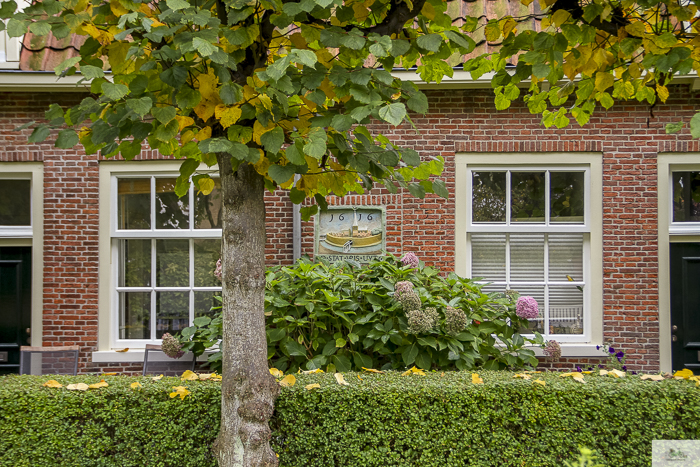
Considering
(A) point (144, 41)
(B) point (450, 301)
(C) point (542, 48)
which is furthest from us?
(B) point (450, 301)

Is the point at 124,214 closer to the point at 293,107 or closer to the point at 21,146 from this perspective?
the point at 21,146

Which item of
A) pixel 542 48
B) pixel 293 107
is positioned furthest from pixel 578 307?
pixel 293 107

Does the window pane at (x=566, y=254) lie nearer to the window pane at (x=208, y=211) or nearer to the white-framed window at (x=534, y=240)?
the white-framed window at (x=534, y=240)

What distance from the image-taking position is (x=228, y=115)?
2.09 meters

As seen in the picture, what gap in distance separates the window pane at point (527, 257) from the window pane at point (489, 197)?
327 mm

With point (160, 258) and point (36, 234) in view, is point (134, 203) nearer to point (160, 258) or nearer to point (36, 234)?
point (160, 258)

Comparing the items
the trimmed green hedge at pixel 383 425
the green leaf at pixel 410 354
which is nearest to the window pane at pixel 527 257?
the green leaf at pixel 410 354

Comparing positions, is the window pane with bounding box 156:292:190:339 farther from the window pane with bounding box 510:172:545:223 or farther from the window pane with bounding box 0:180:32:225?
the window pane with bounding box 510:172:545:223

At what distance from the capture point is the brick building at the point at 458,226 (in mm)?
5141

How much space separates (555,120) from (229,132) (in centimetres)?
237

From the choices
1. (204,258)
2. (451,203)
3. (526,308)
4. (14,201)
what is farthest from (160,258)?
(526,308)

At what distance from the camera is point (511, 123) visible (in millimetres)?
5227

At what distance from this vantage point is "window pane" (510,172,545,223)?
208 inches

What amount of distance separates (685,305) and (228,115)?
5.49 metres
